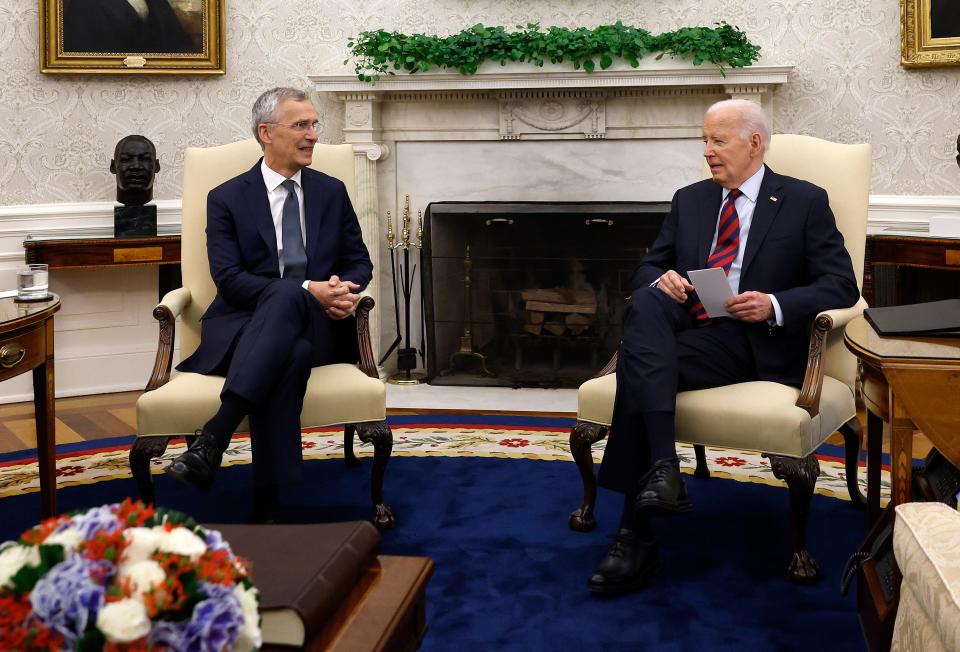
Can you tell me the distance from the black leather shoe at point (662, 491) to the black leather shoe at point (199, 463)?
4.09ft

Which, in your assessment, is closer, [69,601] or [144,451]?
[69,601]

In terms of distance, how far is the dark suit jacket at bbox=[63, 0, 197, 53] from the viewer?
5.47 metres

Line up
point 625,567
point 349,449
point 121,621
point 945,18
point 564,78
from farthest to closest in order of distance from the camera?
1. point 564,78
2. point 945,18
3. point 349,449
4. point 625,567
5. point 121,621

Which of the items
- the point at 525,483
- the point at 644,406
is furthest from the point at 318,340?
the point at 644,406

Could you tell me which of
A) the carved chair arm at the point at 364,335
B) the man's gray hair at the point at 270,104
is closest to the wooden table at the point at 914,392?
the carved chair arm at the point at 364,335

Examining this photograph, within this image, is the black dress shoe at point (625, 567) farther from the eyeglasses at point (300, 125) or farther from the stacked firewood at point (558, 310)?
the stacked firewood at point (558, 310)

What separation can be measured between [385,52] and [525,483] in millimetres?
2618

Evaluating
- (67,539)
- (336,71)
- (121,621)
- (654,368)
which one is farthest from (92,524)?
(336,71)

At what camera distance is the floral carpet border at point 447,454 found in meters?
3.87

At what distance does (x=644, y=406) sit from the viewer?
288cm

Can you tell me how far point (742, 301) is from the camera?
3094 millimetres

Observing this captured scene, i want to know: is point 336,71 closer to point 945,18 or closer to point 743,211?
point 743,211

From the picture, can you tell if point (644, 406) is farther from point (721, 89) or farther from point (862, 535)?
point (721, 89)

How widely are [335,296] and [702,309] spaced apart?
122cm
